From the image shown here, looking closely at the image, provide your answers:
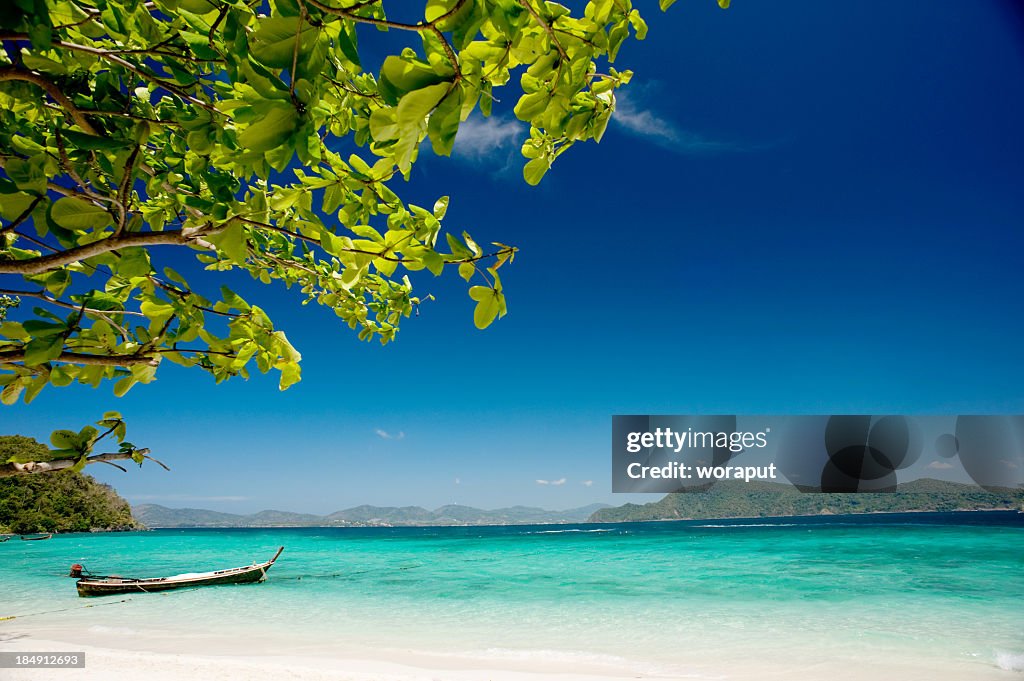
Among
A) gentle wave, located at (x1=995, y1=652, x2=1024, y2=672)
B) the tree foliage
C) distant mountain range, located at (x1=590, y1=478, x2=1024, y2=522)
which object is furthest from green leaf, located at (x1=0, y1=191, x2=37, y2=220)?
distant mountain range, located at (x1=590, y1=478, x2=1024, y2=522)

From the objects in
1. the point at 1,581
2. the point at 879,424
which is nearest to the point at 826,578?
the point at 879,424

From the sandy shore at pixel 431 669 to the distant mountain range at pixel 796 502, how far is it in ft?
319

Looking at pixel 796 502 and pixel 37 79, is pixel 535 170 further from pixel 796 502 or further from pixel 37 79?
pixel 796 502

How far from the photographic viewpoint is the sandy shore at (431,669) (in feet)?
20.0

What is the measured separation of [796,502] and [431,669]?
113 meters

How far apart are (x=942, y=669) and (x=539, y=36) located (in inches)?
394

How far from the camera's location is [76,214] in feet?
2.62

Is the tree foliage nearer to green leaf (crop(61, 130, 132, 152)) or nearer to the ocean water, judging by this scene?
green leaf (crop(61, 130, 132, 152))

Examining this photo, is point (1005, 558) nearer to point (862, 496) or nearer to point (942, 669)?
point (942, 669)

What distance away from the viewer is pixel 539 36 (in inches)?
28.7

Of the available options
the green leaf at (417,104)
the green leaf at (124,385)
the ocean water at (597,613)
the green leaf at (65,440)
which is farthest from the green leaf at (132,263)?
the ocean water at (597,613)

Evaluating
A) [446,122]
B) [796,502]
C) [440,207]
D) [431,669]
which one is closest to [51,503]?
[431,669]

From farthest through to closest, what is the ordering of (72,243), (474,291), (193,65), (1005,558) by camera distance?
1. (1005,558)
2. (193,65)
3. (72,243)
4. (474,291)

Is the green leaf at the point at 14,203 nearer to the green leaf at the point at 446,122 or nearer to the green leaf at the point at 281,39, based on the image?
the green leaf at the point at 281,39
